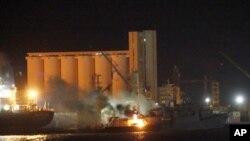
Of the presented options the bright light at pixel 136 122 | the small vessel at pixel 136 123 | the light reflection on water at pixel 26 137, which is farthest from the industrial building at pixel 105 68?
the light reflection on water at pixel 26 137

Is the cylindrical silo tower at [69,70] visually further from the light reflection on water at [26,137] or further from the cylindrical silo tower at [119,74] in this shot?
the light reflection on water at [26,137]

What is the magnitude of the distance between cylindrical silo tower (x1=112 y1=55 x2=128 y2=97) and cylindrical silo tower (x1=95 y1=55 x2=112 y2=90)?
2.37 feet

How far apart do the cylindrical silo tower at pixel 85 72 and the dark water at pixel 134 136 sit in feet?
37.8

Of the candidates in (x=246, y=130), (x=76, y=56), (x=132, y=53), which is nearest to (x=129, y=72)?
(x=132, y=53)

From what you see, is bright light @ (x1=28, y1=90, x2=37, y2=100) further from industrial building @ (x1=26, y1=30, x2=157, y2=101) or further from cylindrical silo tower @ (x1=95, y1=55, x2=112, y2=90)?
cylindrical silo tower @ (x1=95, y1=55, x2=112, y2=90)

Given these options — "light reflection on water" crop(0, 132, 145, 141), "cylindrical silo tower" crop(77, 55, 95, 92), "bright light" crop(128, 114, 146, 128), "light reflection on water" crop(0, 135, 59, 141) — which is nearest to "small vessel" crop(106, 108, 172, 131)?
"bright light" crop(128, 114, 146, 128)

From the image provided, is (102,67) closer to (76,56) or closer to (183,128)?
(76,56)

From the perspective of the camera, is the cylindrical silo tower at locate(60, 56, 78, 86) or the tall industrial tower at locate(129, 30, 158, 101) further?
the cylindrical silo tower at locate(60, 56, 78, 86)

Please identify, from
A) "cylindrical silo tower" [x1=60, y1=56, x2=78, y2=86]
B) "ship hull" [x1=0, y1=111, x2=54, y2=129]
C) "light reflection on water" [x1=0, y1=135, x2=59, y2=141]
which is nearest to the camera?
"light reflection on water" [x1=0, y1=135, x2=59, y2=141]

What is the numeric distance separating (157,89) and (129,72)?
4329mm

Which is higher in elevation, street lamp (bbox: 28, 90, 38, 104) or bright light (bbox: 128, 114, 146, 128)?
street lamp (bbox: 28, 90, 38, 104)

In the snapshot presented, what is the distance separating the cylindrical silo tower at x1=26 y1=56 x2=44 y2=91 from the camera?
88.9 meters

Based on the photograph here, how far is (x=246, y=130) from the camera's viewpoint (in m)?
22.1

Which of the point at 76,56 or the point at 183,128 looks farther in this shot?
the point at 76,56
